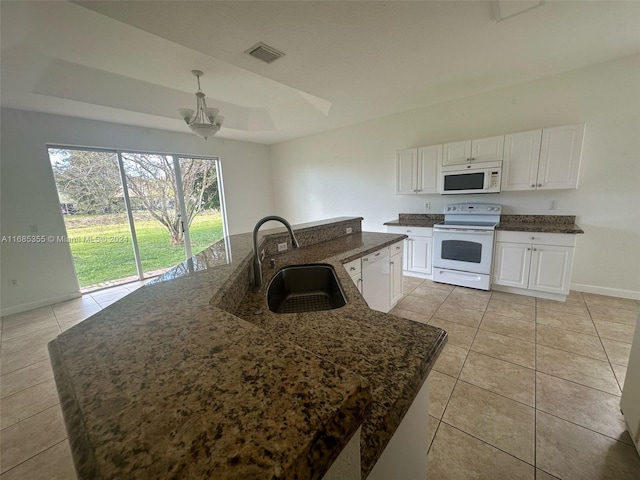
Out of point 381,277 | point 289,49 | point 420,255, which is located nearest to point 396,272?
point 381,277

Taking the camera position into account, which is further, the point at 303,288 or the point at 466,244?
the point at 466,244

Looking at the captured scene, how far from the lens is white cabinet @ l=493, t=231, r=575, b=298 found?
292 cm

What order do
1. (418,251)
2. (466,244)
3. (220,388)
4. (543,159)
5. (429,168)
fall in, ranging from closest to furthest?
(220,388) < (543,159) < (466,244) < (429,168) < (418,251)

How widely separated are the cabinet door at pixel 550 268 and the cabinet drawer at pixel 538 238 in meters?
0.06

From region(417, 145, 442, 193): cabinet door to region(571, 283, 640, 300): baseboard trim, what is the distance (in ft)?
7.08

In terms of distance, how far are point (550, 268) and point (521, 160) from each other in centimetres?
137

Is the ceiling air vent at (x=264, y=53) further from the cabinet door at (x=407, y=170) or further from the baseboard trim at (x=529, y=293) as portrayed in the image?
the baseboard trim at (x=529, y=293)

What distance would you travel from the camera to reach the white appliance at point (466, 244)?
330cm

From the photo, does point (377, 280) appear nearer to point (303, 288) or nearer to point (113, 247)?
point (303, 288)

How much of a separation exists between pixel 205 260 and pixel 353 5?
2016 millimetres

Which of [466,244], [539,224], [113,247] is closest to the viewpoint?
[539,224]

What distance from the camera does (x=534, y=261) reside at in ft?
10.1

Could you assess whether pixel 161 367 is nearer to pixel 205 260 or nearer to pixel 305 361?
pixel 305 361

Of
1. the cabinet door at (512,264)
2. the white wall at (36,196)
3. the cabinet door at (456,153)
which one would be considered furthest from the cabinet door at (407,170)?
the white wall at (36,196)
